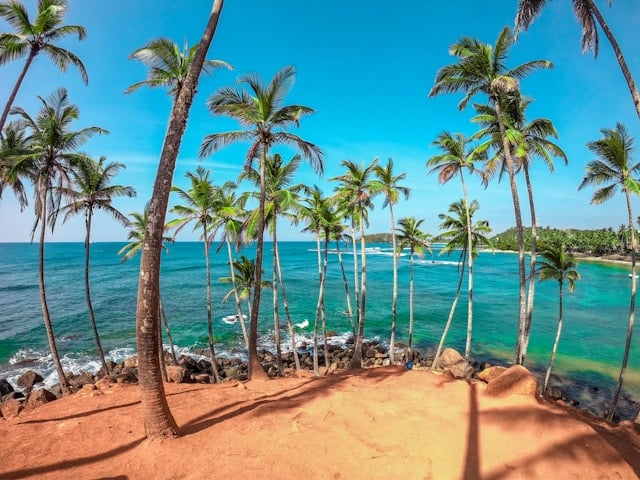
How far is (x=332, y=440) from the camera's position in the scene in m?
6.18

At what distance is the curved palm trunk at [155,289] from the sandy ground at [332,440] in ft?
1.81

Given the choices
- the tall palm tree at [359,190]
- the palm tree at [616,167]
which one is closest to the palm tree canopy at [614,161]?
the palm tree at [616,167]

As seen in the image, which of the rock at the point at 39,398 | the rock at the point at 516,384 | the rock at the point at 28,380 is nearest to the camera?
the rock at the point at 516,384

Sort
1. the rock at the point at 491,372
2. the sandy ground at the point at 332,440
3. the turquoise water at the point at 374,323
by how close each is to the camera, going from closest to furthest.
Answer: the sandy ground at the point at 332,440 → the rock at the point at 491,372 → the turquoise water at the point at 374,323

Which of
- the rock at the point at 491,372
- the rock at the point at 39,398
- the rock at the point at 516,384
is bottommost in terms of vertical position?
the rock at the point at 39,398

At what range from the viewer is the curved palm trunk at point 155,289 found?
580cm

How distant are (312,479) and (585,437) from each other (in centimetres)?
531

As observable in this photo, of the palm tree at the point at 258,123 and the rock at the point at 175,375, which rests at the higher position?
the palm tree at the point at 258,123

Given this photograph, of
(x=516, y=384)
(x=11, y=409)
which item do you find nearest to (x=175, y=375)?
(x=11, y=409)

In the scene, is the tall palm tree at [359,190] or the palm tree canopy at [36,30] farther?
the tall palm tree at [359,190]

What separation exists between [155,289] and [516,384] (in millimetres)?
8493

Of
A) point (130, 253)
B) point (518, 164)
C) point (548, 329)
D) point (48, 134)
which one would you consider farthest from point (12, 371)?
point (548, 329)

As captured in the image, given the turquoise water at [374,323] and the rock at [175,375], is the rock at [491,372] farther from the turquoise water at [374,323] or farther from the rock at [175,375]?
the turquoise water at [374,323]

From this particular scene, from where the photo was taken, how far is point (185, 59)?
10516 millimetres
